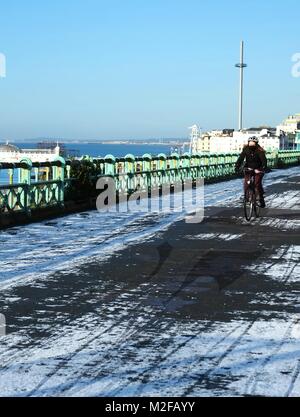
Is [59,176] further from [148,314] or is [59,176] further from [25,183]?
[148,314]

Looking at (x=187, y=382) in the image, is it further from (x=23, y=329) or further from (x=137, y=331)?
(x=23, y=329)

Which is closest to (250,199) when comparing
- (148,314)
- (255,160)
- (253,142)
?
(255,160)

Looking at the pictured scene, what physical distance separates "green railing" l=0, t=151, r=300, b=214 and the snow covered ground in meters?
1.94

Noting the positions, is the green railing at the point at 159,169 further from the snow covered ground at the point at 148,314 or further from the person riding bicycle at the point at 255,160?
the snow covered ground at the point at 148,314

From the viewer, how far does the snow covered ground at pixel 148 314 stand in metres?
5.07

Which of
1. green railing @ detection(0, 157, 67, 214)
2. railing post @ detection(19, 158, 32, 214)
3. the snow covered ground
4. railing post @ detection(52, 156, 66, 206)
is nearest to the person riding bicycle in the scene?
the snow covered ground

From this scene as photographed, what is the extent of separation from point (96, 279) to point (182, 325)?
248cm

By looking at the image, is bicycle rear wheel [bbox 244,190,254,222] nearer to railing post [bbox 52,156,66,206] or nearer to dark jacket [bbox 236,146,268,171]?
dark jacket [bbox 236,146,268,171]

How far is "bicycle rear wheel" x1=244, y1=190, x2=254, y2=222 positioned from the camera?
16.2 m

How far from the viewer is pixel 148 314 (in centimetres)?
707

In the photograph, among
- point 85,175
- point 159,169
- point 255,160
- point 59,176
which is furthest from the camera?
point 159,169

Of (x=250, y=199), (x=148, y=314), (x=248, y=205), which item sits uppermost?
(x=250, y=199)

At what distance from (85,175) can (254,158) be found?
4567 mm

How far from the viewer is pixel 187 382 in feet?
16.4
